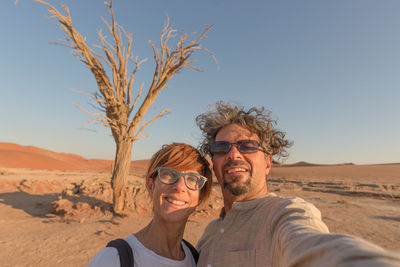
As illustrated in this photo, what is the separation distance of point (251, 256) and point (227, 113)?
54.5 inches

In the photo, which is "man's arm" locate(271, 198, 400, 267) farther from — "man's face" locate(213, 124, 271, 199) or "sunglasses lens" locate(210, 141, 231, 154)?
"sunglasses lens" locate(210, 141, 231, 154)

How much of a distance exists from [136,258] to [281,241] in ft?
2.78

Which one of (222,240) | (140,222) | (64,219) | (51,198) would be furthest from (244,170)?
(51,198)

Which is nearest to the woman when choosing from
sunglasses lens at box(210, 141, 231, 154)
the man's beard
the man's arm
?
the man's beard

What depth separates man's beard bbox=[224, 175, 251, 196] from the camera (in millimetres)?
1846

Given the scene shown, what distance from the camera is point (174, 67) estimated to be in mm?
6355

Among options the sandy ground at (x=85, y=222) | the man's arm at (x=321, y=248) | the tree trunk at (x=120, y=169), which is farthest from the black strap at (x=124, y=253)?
the tree trunk at (x=120, y=169)

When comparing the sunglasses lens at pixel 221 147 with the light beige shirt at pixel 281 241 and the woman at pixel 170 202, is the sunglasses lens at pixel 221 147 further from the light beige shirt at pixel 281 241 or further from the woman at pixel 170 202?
the light beige shirt at pixel 281 241

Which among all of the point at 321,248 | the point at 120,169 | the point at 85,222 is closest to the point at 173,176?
the point at 321,248

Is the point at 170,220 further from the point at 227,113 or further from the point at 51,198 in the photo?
the point at 51,198

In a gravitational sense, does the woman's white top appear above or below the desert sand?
above

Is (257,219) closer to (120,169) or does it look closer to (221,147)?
(221,147)

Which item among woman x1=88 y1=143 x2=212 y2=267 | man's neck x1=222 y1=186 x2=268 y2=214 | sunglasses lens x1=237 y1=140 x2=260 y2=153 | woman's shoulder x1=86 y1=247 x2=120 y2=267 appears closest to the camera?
woman's shoulder x1=86 y1=247 x2=120 y2=267

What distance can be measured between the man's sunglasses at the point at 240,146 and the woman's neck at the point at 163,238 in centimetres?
78
